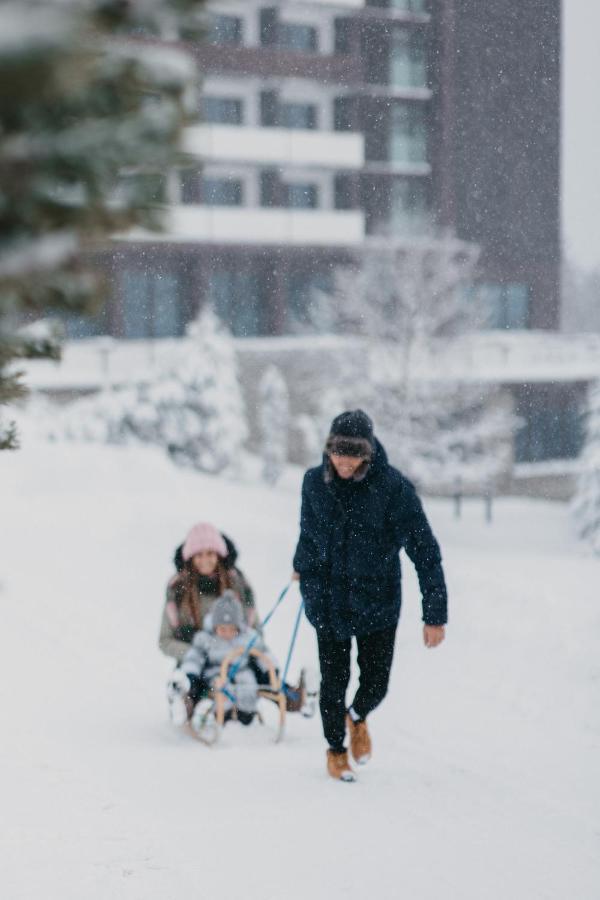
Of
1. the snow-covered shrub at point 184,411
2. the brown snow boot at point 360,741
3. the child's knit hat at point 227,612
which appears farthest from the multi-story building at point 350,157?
→ the brown snow boot at point 360,741

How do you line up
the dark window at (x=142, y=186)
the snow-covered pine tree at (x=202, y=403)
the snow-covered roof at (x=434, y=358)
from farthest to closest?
the snow-covered roof at (x=434, y=358) → the snow-covered pine tree at (x=202, y=403) → the dark window at (x=142, y=186)

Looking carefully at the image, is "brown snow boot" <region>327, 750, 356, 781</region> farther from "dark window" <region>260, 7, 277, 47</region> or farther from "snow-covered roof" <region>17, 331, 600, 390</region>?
"dark window" <region>260, 7, 277, 47</region>

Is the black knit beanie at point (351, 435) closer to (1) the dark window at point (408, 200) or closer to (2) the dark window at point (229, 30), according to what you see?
(2) the dark window at point (229, 30)

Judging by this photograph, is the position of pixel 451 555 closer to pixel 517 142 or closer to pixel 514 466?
pixel 514 466

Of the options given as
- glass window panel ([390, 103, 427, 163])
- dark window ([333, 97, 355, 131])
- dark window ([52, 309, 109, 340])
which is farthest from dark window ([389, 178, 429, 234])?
dark window ([52, 309, 109, 340])

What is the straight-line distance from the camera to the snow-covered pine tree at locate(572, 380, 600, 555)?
1151 inches

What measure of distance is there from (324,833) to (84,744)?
2542 mm

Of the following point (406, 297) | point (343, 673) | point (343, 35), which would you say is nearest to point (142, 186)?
point (343, 673)

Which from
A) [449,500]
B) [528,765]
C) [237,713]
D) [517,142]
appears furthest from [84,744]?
[517,142]

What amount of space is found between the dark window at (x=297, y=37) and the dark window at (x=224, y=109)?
2806 mm

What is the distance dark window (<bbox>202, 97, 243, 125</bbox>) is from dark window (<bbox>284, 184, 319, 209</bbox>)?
302cm

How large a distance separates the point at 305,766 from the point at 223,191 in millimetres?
35507

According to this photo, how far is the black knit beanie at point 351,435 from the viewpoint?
5941mm

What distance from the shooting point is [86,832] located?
5.33 meters
